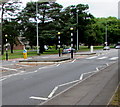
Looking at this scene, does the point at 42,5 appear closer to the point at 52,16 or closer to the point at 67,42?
the point at 52,16

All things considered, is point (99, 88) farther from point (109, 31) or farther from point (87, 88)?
point (109, 31)

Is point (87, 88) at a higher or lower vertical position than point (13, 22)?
lower

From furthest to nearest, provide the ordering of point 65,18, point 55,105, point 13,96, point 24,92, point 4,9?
point 65,18
point 4,9
point 24,92
point 13,96
point 55,105

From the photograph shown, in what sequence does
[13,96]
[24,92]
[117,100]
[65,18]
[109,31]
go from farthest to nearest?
[109,31] < [65,18] < [24,92] < [13,96] < [117,100]

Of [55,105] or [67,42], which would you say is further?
[67,42]

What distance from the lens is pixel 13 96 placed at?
768cm

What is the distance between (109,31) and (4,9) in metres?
42.8

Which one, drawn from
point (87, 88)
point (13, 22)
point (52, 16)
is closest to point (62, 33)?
point (52, 16)

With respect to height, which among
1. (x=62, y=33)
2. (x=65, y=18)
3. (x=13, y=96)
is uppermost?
(x=65, y=18)

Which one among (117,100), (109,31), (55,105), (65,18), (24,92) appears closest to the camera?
(117,100)

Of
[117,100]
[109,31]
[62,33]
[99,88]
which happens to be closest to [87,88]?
[99,88]

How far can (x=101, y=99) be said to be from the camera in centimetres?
673

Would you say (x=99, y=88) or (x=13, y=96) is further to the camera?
(x=99, y=88)

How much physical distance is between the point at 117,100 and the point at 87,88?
3.14 metres
